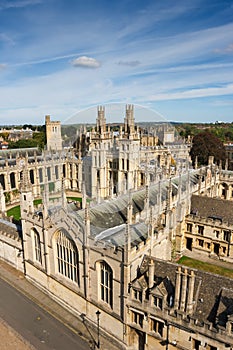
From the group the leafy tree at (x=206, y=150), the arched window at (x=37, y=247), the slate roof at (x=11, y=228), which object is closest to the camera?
the arched window at (x=37, y=247)

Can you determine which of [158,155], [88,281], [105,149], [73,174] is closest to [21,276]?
[88,281]

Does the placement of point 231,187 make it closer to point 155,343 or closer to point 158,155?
point 158,155

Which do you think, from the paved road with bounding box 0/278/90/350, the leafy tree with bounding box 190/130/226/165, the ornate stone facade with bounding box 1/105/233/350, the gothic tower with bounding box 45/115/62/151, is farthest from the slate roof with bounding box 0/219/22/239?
the leafy tree with bounding box 190/130/226/165

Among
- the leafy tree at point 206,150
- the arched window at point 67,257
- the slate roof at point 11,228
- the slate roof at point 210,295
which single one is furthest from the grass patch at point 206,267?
the leafy tree at point 206,150

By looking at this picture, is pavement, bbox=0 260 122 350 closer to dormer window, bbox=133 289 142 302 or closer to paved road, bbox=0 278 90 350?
paved road, bbox=0 278 90 350

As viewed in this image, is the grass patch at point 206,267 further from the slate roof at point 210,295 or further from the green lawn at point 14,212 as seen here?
the green lawn at point 14,212

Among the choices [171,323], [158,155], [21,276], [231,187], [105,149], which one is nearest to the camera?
[171,323]

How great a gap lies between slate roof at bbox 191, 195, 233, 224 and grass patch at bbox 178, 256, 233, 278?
5813 mm

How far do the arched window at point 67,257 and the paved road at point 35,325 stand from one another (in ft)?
13.9

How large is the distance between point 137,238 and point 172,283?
201 inches

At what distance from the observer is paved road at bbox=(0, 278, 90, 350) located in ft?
70.0

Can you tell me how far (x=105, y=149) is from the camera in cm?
5656

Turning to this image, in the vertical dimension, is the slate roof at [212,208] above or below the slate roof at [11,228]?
above

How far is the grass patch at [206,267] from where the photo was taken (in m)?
30.6
